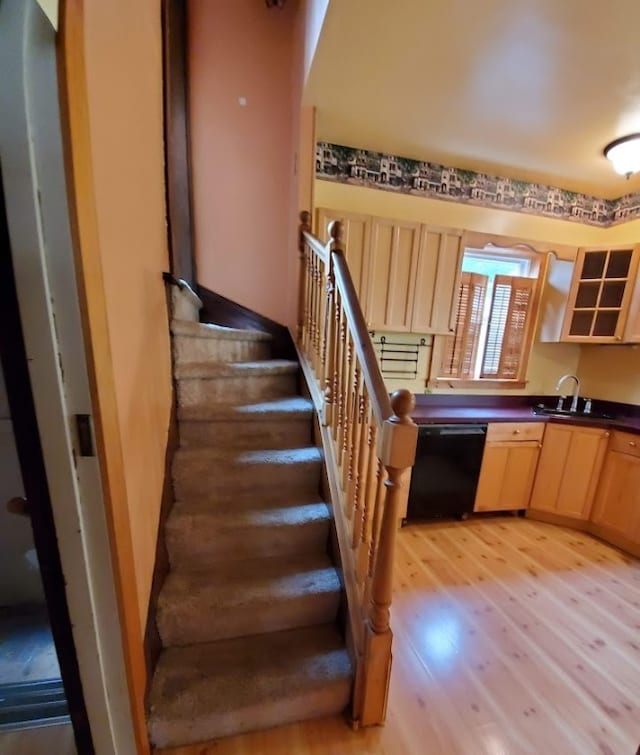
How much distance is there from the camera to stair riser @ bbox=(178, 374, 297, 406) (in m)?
1.82

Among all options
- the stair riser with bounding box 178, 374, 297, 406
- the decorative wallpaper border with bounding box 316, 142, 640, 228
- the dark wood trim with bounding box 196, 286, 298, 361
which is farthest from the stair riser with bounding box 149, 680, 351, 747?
the decorative wallpaper border with bounding box 316, 142, 640, 228

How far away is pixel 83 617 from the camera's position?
0.80 m

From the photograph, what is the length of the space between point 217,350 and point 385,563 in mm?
1524

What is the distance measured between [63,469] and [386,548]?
92 centimetres

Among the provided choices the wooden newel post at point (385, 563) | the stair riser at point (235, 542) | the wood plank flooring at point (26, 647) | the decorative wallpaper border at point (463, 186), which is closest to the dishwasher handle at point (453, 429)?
the stair riser at point (235, 542)

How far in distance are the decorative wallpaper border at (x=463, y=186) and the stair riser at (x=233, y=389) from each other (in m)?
1.61

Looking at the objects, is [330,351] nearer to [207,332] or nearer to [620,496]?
[207,332]

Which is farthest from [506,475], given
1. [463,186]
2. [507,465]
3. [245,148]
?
[245,148]

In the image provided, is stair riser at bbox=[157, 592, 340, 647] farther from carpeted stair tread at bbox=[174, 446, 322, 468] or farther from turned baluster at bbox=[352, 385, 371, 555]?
carpeted stair tread at bbox=[174, 446, 322, 468]

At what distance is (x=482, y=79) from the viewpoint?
164 centimetres

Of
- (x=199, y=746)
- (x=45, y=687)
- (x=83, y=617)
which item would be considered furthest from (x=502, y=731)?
(x=45, y=687)

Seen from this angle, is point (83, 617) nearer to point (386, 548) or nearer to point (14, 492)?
point (386, 548)

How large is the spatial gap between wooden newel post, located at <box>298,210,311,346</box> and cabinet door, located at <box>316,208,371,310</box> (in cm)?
23

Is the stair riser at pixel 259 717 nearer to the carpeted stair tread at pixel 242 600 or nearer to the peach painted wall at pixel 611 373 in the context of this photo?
the carpeted stair tread at pixel 242 600
